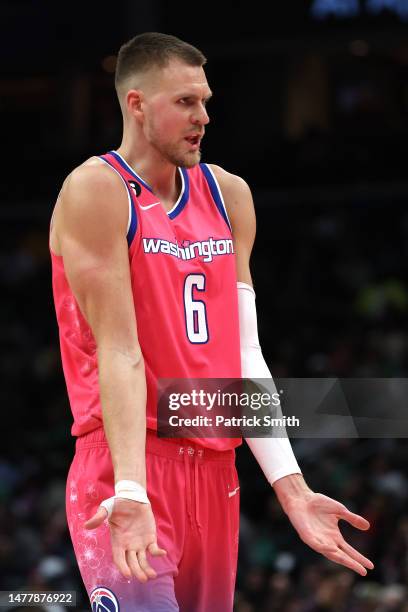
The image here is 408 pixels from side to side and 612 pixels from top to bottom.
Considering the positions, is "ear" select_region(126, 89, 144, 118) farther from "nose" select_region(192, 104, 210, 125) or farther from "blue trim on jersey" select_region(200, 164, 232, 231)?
"blue trim on jersey" select_region(200, 164, 232, 231)

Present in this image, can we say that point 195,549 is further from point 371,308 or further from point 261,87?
point 261,87

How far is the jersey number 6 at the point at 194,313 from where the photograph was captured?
4445 mm

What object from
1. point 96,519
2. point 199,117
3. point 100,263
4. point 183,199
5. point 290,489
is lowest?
point 290,489

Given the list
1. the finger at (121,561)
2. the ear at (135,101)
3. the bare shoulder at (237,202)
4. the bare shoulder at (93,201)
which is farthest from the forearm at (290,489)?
the ear at (135,101)

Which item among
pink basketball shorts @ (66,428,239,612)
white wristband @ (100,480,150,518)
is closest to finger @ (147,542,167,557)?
white wristband @ (100,480,150,518)

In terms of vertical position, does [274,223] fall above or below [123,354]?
above

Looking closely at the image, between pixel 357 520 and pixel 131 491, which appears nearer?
pixel 131 491

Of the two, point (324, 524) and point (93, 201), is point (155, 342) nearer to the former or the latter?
point (93, 201)

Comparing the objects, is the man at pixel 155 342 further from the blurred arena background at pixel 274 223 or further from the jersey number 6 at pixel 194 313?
the blurred arena background at pixel 274 223

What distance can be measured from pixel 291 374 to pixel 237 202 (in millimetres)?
9687

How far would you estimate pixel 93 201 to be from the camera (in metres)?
4.29

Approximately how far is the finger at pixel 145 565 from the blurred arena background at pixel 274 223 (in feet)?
19.9

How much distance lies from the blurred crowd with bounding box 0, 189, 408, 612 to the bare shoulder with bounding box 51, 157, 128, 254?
6.26 meters

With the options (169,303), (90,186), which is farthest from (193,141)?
(169,303)
